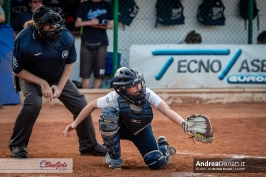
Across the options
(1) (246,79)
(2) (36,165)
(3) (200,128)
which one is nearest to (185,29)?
(1) (246,79)

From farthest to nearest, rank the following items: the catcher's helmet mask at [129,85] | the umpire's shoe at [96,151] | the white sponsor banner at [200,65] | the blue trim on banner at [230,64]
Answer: the blue trim on banner at [230,64], the white sponsor banner at [200,65], the umpire's shoe at [96,151], the catcher's helmet mask at [129,85]

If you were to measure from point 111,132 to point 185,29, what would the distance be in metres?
7.72

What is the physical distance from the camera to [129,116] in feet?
22.1

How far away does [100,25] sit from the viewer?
12.5 meters

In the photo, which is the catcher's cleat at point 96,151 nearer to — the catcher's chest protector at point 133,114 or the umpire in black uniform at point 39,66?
the umpire in black uniform at point 39,66

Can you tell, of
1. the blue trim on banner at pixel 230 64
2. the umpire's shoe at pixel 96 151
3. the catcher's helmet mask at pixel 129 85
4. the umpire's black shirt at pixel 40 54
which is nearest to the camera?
the catcher's helmet mask at pixel 129 85

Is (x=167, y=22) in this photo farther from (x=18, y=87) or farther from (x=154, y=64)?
(x=18, y=87)

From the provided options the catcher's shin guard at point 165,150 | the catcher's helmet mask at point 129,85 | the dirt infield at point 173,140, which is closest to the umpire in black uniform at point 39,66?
the dirt infield at point 173,140

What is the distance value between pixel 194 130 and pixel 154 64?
6.62 meters

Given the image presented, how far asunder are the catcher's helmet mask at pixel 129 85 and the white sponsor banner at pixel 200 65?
6.23 meters

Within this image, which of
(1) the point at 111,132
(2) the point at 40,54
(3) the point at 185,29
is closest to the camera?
(1) the point at 111,132

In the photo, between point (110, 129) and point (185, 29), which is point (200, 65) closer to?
point (185, 29)

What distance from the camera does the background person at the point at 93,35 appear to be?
12500 mm

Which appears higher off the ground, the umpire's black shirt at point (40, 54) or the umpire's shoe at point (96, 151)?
the umpire's black shirt at point (40, 54)
